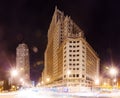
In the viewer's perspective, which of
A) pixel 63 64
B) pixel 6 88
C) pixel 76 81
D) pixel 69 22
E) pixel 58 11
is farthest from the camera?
pixel 58 11

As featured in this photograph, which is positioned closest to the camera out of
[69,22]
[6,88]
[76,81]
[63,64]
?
[6,88]

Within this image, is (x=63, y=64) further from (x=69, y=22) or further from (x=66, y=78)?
(x=69, y=22)

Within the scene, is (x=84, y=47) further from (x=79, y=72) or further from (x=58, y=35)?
(x=58, y=35)

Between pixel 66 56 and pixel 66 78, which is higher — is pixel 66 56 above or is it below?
above

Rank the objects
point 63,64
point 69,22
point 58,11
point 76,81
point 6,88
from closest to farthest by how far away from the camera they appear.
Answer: point 6,88
point 76,81
point 63,64
point 69,22
point 58,11

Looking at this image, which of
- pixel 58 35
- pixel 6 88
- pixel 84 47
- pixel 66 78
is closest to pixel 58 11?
pixel 58 35

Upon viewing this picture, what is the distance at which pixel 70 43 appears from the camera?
132m

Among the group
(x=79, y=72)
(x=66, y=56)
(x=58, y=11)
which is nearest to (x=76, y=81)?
(x=79, y=72)

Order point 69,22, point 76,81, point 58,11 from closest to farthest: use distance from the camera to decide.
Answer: point 76,81
point 69,22
point 58,11

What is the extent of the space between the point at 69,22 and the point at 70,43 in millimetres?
24841

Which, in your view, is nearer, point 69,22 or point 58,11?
point 69,22

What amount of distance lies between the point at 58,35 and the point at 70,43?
101 feet

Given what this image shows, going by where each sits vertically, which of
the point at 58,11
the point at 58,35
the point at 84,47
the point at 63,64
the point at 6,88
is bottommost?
the point at 6,88

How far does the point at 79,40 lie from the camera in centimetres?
13138
